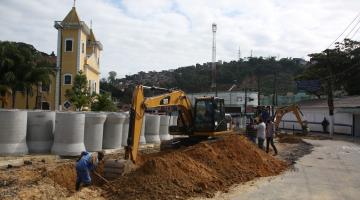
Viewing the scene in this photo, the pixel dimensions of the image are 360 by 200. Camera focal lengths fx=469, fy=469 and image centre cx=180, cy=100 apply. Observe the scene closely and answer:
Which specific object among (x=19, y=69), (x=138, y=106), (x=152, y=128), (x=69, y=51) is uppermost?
(x=69, y=51)

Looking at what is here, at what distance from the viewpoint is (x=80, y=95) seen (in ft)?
152

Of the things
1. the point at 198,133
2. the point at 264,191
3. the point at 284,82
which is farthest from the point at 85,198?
the point at 284,82

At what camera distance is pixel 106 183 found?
12.0m

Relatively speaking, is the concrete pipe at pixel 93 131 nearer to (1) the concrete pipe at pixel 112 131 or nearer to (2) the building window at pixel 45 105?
(1) the concrete pipe at pixel 112 131

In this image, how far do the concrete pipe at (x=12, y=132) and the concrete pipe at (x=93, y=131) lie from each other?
2.50 metres

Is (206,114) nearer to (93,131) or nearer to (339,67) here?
(93,131)

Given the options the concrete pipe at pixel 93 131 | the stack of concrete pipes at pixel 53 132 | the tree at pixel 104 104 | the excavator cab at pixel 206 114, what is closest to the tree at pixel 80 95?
the tree at pixel 104 104

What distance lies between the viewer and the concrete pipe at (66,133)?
17.2 metres

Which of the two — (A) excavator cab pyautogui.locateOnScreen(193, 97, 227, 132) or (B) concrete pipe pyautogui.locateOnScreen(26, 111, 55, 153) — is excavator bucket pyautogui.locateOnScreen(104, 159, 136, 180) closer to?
(B) concrete pipe pyautogui.locateOnScreen(26, 111, 55, 153)

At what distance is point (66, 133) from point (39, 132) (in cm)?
102

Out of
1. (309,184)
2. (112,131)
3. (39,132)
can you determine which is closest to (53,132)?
(39,132)

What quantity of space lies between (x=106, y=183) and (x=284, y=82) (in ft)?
352

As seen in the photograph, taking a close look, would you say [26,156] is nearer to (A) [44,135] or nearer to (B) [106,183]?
(A) [44,135]

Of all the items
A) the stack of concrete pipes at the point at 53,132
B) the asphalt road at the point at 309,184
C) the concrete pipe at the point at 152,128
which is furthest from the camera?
the concrete pipe at the point at 152,128
